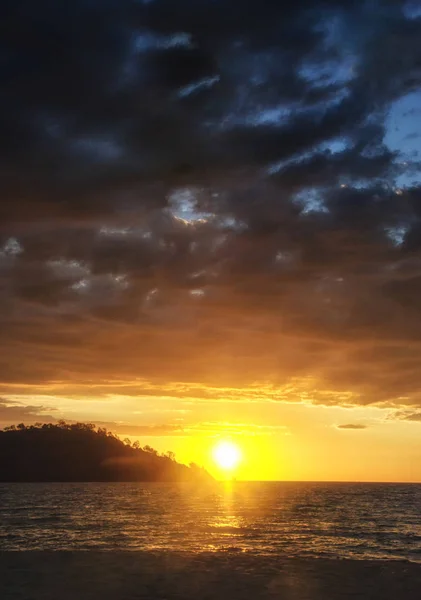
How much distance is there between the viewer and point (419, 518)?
8969 centimetres

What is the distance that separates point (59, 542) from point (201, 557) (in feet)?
67.0

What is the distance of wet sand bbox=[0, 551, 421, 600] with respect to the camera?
2698 cm

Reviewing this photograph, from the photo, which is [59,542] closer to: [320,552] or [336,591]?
[320,552]

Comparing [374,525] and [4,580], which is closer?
[4,580]

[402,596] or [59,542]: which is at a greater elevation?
[402,596]

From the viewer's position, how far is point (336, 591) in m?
28.0

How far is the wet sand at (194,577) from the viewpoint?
27.0 meters

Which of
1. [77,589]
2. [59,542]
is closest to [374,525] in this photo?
[59,542]

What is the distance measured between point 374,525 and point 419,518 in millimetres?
16853

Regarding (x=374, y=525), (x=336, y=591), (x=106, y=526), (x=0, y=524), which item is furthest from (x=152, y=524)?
(x=336, y=591)

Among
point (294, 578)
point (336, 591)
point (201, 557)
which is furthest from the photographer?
point (201, 557)

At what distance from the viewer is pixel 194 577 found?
102ft

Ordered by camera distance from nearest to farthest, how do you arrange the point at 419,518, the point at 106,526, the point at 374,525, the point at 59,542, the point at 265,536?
1. the point at 59,542
2. the point at 265,536
3. the point at 106,526
4. the point at 374,525
5. the point at 419,518

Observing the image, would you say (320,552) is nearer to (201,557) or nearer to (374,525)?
(201,557)
